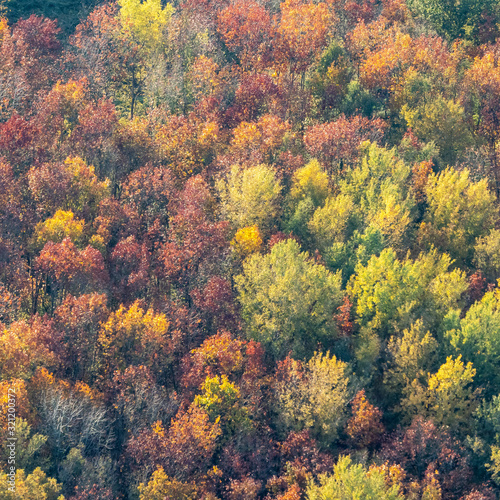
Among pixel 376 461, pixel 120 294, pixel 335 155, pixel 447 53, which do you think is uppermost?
pixel 447 53

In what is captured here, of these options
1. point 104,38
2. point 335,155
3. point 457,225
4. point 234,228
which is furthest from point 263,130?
point 104,38

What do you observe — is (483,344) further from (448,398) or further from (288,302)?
(288,302)

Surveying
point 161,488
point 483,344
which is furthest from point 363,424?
point 161,488

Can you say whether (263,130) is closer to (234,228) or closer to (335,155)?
(335,155)

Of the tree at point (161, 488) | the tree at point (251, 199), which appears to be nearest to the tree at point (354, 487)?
the tree at point (161, 488)

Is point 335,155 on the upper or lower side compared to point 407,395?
upper

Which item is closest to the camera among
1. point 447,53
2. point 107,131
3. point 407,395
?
point 407,395
